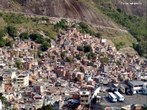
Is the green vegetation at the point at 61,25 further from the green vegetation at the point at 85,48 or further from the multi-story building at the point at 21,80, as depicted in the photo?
the multi-story building at the point at 21,80

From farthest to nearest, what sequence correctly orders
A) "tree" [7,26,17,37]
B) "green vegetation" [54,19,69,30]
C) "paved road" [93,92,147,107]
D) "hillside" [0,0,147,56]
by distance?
"hillside" [0,0,147,56] → "green vegetation" [54,19,69,30] → "tree" [7,26,17,37] → "paved road" [93,92,147,107]

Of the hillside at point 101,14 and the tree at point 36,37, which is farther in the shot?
the hillside at point 101,14

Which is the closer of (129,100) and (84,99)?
(84,99)

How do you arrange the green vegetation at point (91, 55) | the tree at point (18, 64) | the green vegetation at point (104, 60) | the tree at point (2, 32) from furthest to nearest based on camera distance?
the green vegetation at point (91, 55) < the green vegetation at point (104, 60) < the tree at point (2, 32) < the tree at point (18, 64)

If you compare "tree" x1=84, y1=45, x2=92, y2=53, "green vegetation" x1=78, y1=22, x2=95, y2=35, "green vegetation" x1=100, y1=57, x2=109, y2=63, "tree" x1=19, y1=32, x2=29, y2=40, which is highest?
"green vegetation" x1=78, y1=22, x2=95, y2=35

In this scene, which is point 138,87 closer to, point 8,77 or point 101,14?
point 8,77

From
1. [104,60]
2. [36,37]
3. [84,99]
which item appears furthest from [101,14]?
[84,99]

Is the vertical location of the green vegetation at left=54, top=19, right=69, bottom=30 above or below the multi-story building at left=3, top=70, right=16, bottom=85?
above

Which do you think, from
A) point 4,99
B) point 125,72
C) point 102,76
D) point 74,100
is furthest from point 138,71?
point 4,99

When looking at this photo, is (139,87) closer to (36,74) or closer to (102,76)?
(102,76)

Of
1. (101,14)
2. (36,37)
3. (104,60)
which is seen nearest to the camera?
(104,60)

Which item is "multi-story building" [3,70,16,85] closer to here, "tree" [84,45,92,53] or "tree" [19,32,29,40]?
"tree" [19,32,29,40]

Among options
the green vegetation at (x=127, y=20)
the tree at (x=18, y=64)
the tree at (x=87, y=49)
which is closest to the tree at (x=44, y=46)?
the tree at (x=87, y=49)

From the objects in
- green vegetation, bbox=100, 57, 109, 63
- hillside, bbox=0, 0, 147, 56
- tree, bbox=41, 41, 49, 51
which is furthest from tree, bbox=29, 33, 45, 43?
hillside, bbox=0, 0, 147, 56
